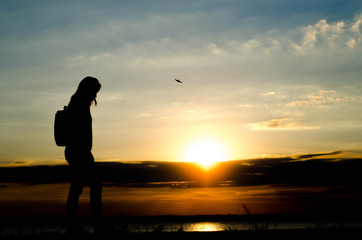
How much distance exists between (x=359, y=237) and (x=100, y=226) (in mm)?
3784

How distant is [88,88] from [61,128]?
0.77m

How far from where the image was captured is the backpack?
577 centimetres

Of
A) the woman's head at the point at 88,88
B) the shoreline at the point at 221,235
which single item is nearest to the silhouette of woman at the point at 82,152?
the woman's head at the point at 88,88

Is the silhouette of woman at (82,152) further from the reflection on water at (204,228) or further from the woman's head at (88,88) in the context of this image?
the reflection on water at (204,228)

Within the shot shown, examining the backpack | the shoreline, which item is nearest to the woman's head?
the backpack

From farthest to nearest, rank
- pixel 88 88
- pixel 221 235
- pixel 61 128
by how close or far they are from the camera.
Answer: pixel 88 88
pixel 61 128
pixel 221 235

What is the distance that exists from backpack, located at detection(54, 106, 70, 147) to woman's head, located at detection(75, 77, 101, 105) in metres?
0.39

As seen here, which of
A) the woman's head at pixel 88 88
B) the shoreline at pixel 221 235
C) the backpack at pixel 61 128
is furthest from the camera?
the woman's head at pixel 88 88

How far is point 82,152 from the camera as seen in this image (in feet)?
19.0

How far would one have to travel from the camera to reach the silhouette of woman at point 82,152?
5.79 metres

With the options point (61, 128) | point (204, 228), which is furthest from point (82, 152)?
point (204, 228)

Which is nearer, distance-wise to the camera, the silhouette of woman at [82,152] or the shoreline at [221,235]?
the shoreline at [221,235]

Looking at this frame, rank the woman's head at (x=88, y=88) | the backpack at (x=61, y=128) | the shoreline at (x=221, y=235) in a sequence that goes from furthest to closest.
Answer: the woman's head at (x=88, y=88) < the backpack at (x=61, y=128) < the shoreline at (x=221, y=235)

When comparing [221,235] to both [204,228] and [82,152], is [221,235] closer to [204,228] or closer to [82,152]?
[82,152]
